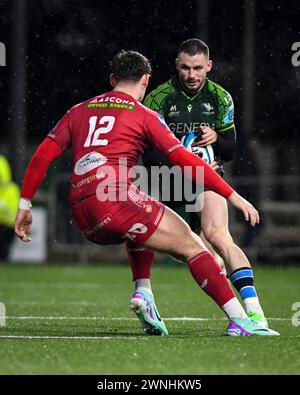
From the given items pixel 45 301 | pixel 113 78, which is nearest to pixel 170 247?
pixel 113 78

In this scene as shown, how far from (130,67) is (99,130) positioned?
457 mm

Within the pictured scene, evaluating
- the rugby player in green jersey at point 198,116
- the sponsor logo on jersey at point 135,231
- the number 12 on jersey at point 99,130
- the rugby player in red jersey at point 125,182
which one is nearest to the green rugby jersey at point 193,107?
the rugby player in green jersey at point 198,116

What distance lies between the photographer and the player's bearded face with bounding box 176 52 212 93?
766cm

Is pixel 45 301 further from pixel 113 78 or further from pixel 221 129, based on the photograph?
pixel 113 78

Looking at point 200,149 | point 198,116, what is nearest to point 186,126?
point 198,116

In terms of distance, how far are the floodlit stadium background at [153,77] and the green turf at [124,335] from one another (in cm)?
378

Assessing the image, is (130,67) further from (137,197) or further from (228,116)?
(228,116)

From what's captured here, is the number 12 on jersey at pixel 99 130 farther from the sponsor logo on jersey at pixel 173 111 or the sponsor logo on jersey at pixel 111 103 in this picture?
the sponsor logo on jersey at pixel 173 111

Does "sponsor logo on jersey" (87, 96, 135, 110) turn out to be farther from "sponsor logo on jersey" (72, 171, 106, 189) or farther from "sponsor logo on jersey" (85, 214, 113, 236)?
"sponsor logo on jersey" (85, 214, 113, 236)

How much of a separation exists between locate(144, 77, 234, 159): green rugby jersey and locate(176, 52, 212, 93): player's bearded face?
0.11m

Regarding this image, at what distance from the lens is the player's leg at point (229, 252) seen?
705 cm

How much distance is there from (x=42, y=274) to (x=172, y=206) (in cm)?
721

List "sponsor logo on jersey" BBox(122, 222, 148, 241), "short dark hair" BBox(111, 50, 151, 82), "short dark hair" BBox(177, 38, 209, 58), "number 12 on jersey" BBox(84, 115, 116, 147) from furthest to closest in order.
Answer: "short dark hair" BBox(177, 38, 209, 58)
"short dark hair" BBox(111, 50, 151, 82)
"number 12 on jersey" BBox(84, 115, 116, 147)
"sponsor logo on jersey" BBox(122, 222, 148, 241)

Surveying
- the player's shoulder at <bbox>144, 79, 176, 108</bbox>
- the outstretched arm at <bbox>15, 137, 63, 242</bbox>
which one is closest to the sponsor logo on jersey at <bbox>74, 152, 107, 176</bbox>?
the outstretched arm at <bbox>15, 137, 63, 242</bbox>
